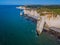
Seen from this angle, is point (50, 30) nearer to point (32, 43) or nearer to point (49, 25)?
point (49, 25)

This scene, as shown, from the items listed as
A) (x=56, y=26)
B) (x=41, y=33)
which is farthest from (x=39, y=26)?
(x=56, y=26)

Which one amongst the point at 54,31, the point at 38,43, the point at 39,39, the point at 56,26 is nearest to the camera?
the point at 38,43

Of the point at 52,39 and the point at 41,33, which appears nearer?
the point at 52,39

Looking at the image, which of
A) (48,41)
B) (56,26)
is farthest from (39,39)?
(56,26)

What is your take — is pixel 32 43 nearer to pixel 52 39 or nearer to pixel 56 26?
pixel 52 39

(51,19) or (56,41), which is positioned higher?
(51,19)

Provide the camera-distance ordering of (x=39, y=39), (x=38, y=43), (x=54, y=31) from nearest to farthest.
Result: (x=38, y=43), (x=39, y=39), (x=54, y=31)

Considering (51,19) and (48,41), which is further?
(51,19)

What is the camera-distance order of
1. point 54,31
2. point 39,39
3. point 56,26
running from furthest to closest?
point 56,26
point 54,31
point 39,39

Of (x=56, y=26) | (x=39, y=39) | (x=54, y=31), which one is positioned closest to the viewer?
(x=39, y=39)
